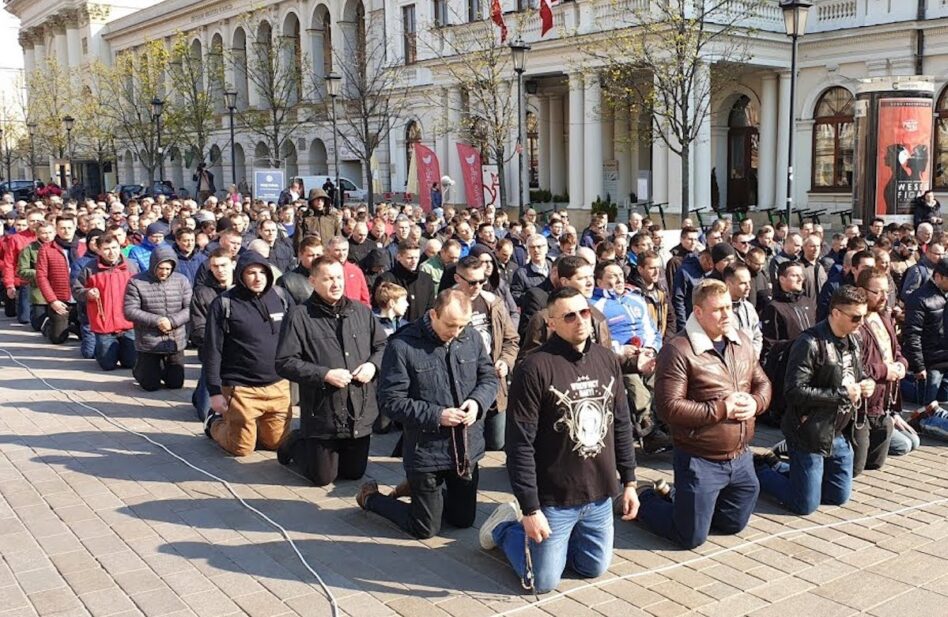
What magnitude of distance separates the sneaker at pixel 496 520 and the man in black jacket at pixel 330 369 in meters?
1.55

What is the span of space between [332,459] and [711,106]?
87.2ft

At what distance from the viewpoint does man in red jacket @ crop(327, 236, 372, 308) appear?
9211 millimetres

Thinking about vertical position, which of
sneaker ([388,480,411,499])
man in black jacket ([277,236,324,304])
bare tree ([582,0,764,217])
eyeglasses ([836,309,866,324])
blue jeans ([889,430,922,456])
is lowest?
blue jeans ([889,430,922,456])

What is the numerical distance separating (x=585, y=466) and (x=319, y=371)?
7.78 feet

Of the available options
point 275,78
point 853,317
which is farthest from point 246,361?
point 275,78

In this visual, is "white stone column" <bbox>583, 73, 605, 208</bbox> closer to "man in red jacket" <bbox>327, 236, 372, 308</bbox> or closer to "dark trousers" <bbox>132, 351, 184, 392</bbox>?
"man in red jacket" <bbox>327, 236, 372, 308</bbox>

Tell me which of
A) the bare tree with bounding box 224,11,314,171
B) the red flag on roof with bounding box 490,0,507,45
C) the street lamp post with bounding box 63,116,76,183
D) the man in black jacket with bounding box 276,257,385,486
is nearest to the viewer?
the man in black jacket with bounding box 276,257,385,486

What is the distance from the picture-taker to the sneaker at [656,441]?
295 inches

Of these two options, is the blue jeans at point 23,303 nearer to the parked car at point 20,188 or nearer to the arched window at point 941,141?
the arched window at point 941,141

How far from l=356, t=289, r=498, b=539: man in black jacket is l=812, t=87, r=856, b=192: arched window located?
2503 centimetres

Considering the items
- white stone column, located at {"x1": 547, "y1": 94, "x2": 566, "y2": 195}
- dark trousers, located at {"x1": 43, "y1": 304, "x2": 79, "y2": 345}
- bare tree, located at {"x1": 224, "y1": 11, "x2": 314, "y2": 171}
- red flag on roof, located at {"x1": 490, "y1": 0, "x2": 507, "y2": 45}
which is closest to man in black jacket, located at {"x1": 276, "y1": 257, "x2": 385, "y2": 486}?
dark trousers, located at {"x1": 43, "y1": 304, "x2": 79, "y2": 345}

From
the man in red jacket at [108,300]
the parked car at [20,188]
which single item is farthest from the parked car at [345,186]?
the man in red jacket at [108,300]

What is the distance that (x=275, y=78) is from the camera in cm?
4956

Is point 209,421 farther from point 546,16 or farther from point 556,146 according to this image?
point 556,146
